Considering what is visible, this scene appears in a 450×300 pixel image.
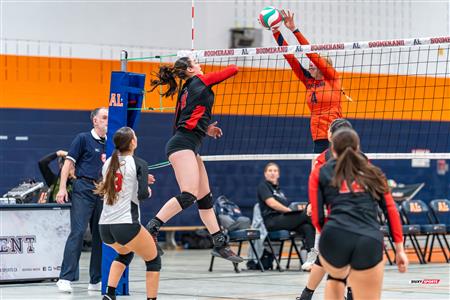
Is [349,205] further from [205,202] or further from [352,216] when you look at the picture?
[205,202]

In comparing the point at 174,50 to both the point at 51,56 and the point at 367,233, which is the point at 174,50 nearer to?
the point at 51,56

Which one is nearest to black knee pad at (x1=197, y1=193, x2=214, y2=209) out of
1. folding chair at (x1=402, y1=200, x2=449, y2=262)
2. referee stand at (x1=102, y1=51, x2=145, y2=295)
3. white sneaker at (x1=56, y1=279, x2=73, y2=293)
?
referee stand at (x1=102, y1=51, x2=145, y2=295)

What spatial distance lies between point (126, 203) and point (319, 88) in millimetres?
2857

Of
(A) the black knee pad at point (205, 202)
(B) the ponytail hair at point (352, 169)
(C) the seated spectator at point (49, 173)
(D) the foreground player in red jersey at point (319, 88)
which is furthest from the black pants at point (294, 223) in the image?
(B) the ponytail hair at point (352, 169)

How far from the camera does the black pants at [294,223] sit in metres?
14.4

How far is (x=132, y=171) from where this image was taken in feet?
28.2

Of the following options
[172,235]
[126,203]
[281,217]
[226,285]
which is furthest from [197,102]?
[172,235]

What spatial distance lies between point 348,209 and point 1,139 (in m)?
11.7

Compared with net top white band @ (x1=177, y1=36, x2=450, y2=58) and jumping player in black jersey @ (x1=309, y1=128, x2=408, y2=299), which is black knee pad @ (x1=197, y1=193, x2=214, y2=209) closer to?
net top white band @ (x1=177, y1=36, x2=450, y2=58)

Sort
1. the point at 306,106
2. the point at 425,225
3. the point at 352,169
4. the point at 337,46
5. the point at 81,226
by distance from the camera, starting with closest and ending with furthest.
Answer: the point at 352,169
the point at 337,46
the point at 81,226
the point at 425,225
the point at 306,106

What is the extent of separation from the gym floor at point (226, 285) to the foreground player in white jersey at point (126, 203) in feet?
5.99

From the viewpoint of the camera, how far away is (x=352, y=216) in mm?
6258

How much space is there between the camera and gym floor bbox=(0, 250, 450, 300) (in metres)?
10.6

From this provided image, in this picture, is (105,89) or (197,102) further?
(105,89)
